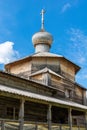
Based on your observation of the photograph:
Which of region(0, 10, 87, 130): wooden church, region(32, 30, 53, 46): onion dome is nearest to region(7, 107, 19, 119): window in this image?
region(0, 10, 87, 130): wooden church

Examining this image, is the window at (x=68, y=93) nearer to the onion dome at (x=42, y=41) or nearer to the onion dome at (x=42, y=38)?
the onion dome at (x=42, y=41)

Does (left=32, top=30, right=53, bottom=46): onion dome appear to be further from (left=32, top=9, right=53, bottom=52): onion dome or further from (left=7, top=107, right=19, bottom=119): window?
(left=7, top=107, right=19, bottom=119): window

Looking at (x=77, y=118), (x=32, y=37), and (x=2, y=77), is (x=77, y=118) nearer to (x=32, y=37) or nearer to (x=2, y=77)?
(x=32, y=37)

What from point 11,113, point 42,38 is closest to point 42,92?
point 11,113

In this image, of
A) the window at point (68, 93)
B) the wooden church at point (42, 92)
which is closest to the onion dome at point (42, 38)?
the wooden church at point (42, 92)

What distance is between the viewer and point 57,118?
27.6 m

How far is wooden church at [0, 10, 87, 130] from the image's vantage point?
19109mm

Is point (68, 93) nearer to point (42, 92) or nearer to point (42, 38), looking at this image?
point (42, 92)

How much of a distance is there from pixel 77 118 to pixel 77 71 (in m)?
5.95

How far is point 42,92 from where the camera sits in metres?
26.2

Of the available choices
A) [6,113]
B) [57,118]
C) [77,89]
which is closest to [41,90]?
[57,118]

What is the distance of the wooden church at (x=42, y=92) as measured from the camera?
62.7ft

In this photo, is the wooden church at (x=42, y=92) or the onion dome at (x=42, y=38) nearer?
the wooden church at (x=42, y=92)

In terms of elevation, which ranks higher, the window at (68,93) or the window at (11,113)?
the window at (68,93)
